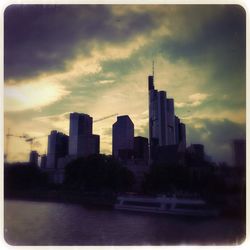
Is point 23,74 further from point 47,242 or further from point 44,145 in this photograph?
point 47,242

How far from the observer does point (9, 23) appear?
2.27m

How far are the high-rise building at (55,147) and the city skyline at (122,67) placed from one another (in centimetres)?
4

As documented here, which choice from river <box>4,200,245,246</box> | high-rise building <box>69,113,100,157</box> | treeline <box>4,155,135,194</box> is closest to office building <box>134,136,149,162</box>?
treeline <box>4,155,135,194</box>

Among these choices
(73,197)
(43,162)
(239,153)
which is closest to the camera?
(239,153)

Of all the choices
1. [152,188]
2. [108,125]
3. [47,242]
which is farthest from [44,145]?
[152,188]

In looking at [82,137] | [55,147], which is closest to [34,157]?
[55,147]

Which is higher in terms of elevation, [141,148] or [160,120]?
[160,120]

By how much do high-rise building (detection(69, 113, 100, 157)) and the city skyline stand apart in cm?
4

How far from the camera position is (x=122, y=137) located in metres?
2.47

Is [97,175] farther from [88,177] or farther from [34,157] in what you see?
[34,157]

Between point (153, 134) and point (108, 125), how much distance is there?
0.29 meters

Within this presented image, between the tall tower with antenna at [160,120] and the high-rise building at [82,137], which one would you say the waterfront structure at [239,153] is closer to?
the tall tower with antenna at [160,120]

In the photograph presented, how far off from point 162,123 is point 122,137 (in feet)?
0.89

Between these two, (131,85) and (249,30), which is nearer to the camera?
(249,30)
